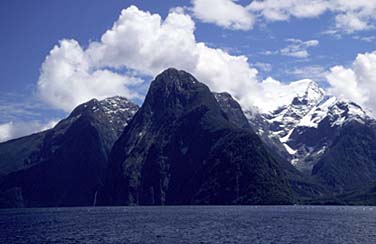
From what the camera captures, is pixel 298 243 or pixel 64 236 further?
pixel 64 236

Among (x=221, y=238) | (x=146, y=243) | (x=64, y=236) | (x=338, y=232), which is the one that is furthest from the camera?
(x=338, y=232)

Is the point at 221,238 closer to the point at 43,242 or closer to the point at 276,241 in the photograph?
the point at 276,241

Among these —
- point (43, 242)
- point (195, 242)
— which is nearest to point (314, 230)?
point (195, 242)

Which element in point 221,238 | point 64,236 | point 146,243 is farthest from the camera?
point 64,236

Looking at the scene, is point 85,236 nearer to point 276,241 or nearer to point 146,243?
point 146,243

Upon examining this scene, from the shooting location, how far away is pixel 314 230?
178250 millimetres

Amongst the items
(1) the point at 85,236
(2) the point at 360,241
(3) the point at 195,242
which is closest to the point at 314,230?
(2) the point at 360,241

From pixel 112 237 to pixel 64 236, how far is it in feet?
48.5

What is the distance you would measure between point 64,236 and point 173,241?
3535 centimetres

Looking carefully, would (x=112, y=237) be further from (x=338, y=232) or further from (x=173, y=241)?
(x=338, y=232)

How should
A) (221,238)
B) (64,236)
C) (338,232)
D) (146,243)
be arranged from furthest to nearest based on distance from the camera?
(338,232)
(64,236)
(221,238)
(146,243)

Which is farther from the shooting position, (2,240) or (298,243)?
(2,240)

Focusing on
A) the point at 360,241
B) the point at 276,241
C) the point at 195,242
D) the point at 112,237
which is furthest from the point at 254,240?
the point at 112,237

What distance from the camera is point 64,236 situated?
160m
